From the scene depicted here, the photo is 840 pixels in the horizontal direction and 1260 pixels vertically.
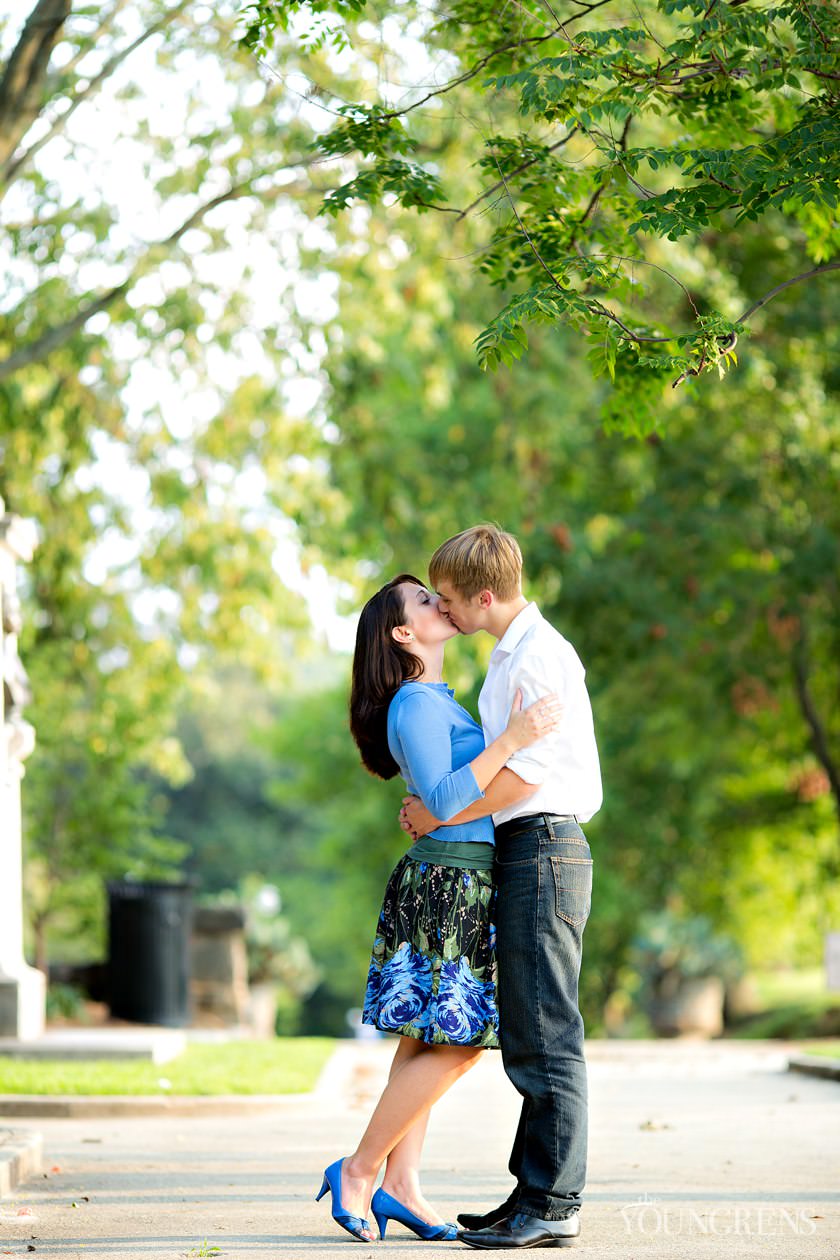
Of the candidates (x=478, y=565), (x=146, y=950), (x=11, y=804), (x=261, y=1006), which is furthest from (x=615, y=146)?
(x=261, y=1006)

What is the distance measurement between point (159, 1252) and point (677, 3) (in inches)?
165

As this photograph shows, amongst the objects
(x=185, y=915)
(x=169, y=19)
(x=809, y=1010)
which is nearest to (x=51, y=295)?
(x=169, y=19)

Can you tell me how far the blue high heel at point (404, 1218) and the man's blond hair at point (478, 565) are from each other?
5.73 feet

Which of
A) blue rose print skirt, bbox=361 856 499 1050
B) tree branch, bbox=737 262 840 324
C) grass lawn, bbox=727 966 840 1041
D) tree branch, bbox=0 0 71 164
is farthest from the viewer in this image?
grass lawn, bbox=727 966 840 1041

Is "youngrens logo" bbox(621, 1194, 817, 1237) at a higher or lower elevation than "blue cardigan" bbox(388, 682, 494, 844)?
lower

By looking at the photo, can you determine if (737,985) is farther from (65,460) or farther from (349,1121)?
(349,1121)

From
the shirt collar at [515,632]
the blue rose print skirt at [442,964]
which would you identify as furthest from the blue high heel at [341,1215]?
the shirt collar at [515,632]

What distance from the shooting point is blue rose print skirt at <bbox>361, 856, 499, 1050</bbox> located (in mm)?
4520

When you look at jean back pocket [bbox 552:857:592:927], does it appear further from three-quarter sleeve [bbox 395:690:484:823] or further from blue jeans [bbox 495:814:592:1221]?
three-quarter sleeve [bbox 395:690:484:823]

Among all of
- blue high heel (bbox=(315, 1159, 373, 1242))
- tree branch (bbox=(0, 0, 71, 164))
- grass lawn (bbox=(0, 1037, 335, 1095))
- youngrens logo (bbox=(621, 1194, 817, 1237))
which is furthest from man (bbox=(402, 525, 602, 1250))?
tree branch (bbox=(0, 0, 71, 164))

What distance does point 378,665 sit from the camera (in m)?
4.81

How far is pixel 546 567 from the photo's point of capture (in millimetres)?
17469

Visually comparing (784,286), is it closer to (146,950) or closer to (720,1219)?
(720,1219)

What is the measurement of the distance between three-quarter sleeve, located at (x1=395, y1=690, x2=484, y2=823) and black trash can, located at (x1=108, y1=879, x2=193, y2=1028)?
10465 mm
